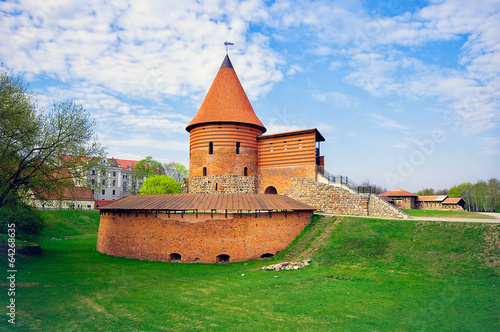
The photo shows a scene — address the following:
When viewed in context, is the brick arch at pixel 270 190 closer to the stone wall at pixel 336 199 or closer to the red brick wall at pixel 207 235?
the stone wall at pixel 336 199

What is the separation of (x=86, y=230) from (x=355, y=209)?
104ft

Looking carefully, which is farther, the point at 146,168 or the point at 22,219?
the point at 146,168

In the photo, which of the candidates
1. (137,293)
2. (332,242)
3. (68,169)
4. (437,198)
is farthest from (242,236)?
(437,198)

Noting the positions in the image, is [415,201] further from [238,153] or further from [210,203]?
[210,203]

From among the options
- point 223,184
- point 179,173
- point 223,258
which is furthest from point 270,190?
point 179,173

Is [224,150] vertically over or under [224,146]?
under

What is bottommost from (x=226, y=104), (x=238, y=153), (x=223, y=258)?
(x=223, y=258)

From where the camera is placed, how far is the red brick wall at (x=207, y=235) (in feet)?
58.5

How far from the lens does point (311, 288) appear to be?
11656 mm

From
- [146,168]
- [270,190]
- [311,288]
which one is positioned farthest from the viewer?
[146,168]

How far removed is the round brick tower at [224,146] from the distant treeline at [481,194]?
163ft

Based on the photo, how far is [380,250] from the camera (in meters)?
15.0

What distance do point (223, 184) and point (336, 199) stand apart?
8.57m

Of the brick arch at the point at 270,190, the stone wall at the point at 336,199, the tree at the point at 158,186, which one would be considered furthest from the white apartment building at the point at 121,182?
the stone wall at the point at 336,199
